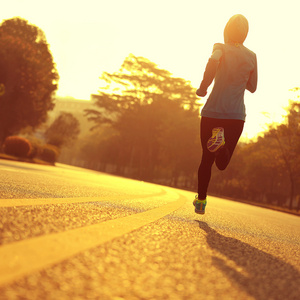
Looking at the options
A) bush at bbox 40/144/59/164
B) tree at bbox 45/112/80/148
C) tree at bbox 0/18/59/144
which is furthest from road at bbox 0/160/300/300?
tree at bbox 45/112/80/148

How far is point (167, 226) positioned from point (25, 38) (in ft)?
141

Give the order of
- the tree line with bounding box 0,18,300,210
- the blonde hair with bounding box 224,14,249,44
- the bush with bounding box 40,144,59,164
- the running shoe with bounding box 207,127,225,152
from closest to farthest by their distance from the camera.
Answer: the running shoe with bounding box 207,127,225,152
the blonde hair with bounding box 224,14,249,44
the bush with bounding box 40,144,59,164
the tree line with bounding box 0,18,300,210

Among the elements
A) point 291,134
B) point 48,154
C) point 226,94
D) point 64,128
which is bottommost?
point 48,154

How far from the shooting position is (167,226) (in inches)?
140

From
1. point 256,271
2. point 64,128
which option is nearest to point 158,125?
point 64,128

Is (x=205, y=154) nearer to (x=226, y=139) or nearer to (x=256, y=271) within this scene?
(x=226, y=139)

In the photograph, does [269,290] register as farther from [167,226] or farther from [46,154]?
[46,154]

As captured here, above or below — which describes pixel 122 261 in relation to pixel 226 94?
below

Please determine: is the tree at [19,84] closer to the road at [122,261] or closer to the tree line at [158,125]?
the tree line at [158,125]

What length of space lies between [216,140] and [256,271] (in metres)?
2.31

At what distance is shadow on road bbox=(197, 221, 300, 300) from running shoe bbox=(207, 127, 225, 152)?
1.39 m

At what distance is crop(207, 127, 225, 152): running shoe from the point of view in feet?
14.8

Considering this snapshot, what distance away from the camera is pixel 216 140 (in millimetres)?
4504

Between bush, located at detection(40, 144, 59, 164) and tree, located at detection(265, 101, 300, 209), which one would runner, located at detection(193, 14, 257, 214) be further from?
bush, located at detection(40, 144, 59, 164)
